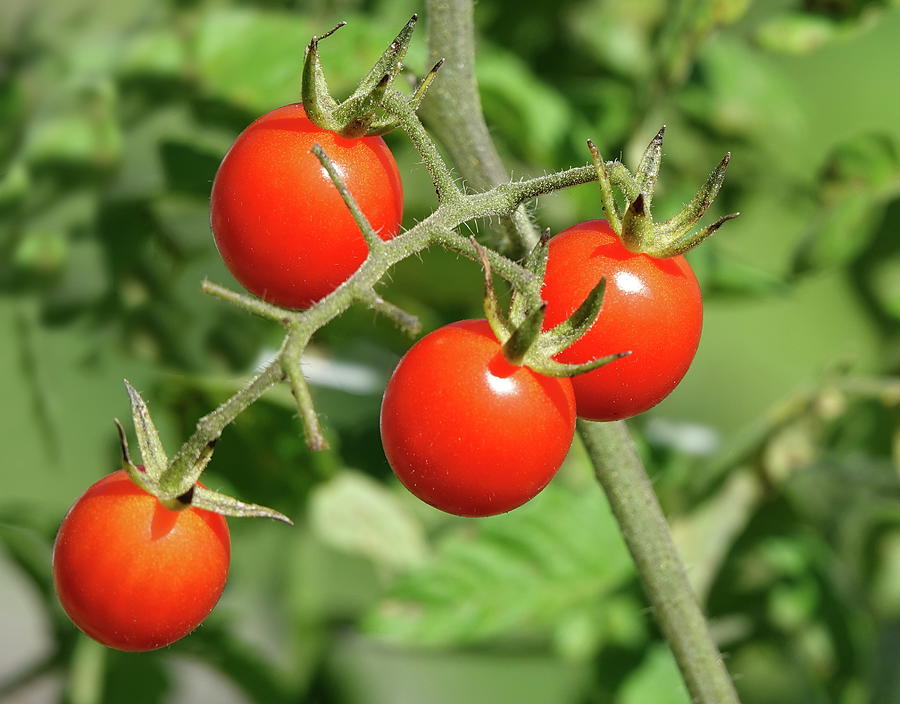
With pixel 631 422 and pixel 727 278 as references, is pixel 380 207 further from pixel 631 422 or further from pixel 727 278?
pixel 631 422

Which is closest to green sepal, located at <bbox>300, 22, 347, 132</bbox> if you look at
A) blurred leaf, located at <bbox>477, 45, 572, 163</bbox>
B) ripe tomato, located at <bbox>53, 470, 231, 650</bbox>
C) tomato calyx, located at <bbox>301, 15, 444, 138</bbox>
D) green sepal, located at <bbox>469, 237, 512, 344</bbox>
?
tomato calyx, located at <bbox>301, 15, 444, 138</bbox>

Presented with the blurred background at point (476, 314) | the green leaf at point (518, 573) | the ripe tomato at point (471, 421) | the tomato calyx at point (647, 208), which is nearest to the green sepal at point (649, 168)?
the tomato calyx at point (647, 208)

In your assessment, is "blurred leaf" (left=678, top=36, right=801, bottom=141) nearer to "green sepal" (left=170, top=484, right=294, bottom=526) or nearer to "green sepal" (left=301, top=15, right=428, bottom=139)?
"green sepal" (left=301, top=15, right=428, bottom=139)

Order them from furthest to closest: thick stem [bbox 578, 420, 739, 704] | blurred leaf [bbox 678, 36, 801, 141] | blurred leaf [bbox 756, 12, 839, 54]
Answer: blurred leaf [bbox 678, 36, 801, 141] → blurred leaf [bbox 756, 12, 839, 54] → thick stem [bbox 578, 420, 739, 704]

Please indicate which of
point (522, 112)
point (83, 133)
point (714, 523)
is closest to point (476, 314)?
point (522, 112)

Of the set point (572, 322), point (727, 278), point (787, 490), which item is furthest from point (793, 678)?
point (572, 322)

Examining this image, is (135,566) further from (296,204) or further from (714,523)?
(714,523)

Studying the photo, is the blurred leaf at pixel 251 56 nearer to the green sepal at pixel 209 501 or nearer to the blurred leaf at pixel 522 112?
the blurred leaf at pixel 522 112
